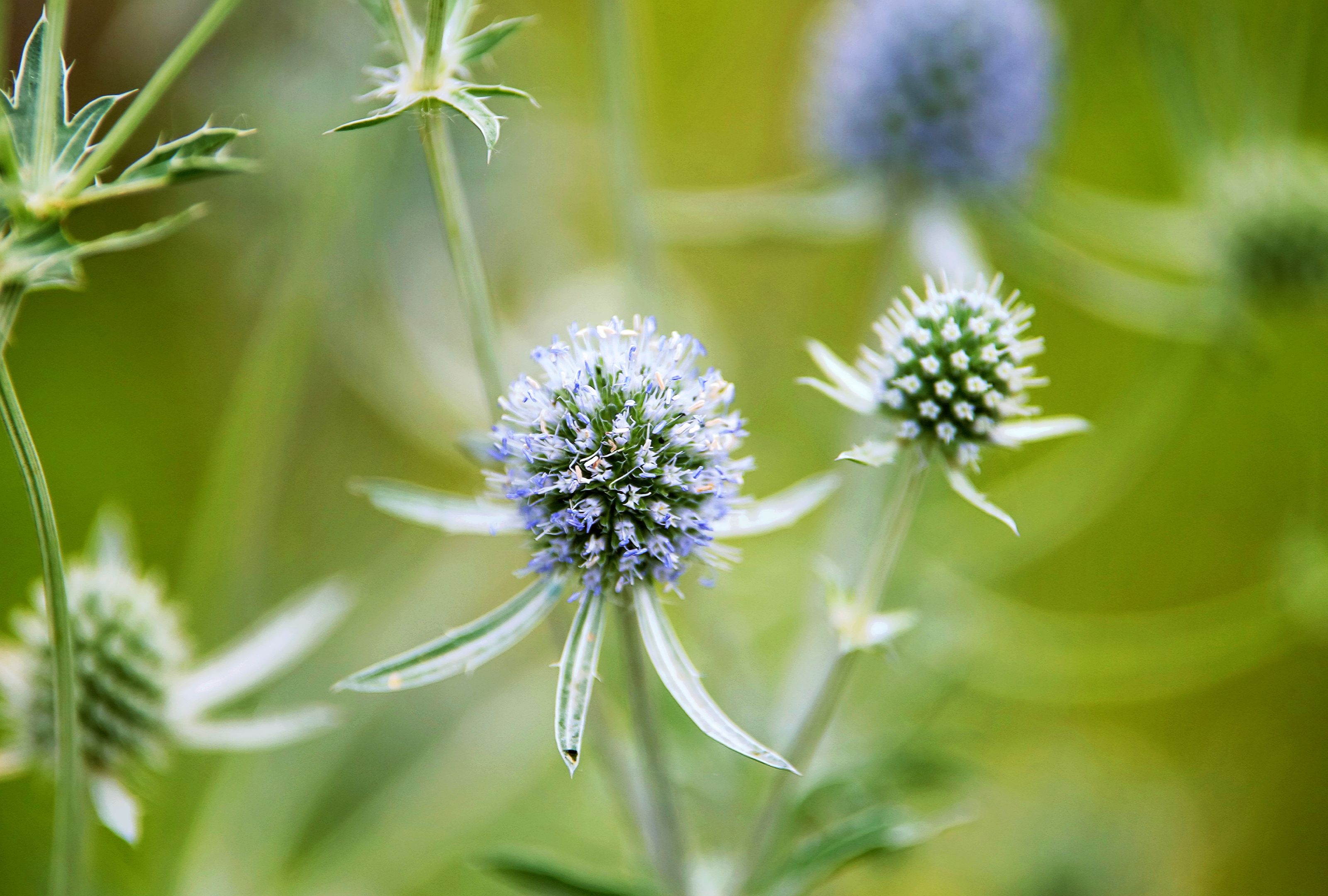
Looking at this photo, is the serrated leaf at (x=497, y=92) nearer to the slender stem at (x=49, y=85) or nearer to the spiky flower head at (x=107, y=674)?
the slender stem at (x=49, y=85)

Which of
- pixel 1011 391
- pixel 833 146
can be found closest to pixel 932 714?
pixel 1011 391

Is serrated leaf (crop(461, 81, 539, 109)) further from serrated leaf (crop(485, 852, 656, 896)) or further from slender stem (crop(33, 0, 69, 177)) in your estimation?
serrated leaf (crop(485, 852, 656, 896))

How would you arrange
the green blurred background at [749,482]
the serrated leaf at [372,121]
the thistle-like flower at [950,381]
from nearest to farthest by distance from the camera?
the serrated leaf at [372,121] < the thistle-like flower at [950,381] < the green blurred background at [749,482]

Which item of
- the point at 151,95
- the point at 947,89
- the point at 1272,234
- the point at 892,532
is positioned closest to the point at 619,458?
the point at 892,532

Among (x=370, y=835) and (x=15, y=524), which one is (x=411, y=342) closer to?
(x=15, y=524)

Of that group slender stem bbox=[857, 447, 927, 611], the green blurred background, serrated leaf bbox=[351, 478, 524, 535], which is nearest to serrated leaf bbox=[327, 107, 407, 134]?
serrated leaf bbox=[351, 478, 524, 535]

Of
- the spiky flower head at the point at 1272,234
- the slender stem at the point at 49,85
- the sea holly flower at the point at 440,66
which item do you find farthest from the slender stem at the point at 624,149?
the spiky flower head at the point at 1272,234

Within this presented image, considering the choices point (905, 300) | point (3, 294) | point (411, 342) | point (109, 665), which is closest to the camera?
point (3, 294)
